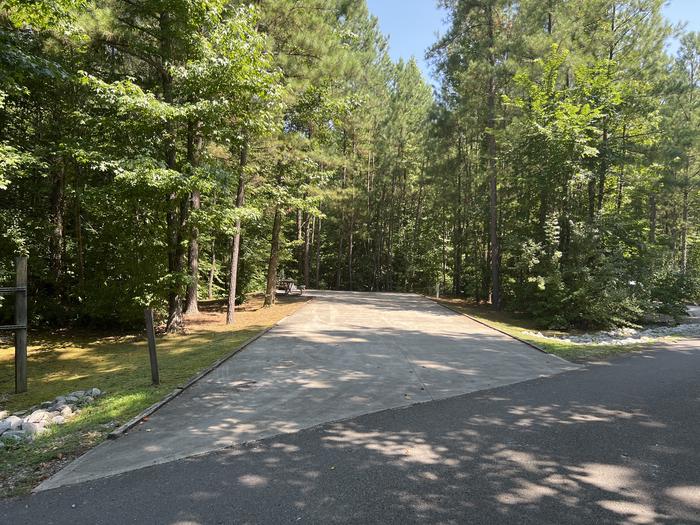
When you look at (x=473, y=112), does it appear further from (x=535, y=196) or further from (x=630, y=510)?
(x=630, y=510)

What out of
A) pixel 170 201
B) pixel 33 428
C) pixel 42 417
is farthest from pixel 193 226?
pixel 33 428

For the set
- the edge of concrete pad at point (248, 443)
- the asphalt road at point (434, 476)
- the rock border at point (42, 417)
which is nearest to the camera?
the asphalt road at point (434, 476)

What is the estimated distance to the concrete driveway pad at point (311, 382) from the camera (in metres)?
3.98

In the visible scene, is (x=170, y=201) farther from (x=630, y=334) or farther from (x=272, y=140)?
(x=630, y=334)

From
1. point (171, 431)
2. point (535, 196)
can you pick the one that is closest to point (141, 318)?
point (171, 431)

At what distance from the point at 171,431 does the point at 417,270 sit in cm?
3056

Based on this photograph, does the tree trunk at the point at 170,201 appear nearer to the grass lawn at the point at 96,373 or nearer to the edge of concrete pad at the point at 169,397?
the grass lawn at the point at 96,373

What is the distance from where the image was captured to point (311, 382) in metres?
6.04

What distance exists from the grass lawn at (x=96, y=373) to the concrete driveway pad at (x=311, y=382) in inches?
13.6

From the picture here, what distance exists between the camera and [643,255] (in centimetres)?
1538

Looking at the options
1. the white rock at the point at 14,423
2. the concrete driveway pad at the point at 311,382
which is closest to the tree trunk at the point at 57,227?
the concrete driveway pad at the point at 311,382

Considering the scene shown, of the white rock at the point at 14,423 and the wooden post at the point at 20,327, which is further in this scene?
the wooden post at the point at 20,327

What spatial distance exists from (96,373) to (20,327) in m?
1.60

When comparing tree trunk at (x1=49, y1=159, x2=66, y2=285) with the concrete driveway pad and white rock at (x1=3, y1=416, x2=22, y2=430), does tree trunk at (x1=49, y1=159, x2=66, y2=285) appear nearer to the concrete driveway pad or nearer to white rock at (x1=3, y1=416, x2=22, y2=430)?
the concrete driveway pad
